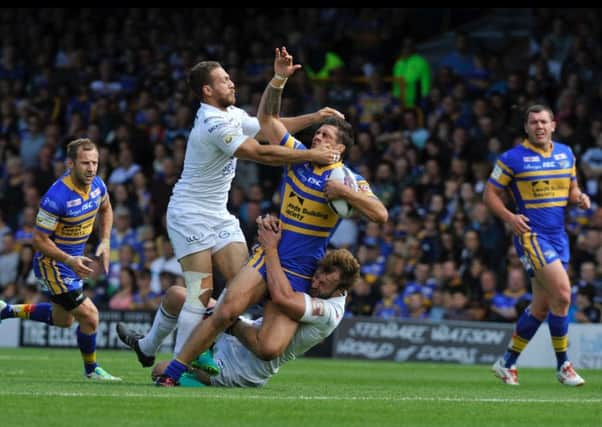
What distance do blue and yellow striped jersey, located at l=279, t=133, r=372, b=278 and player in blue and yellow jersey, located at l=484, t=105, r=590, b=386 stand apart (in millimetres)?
2821

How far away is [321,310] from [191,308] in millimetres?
1140

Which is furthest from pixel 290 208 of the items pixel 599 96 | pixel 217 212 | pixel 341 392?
pixel 599 96

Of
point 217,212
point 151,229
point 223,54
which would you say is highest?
point 223,54

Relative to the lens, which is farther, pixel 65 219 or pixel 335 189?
pixel 65 219

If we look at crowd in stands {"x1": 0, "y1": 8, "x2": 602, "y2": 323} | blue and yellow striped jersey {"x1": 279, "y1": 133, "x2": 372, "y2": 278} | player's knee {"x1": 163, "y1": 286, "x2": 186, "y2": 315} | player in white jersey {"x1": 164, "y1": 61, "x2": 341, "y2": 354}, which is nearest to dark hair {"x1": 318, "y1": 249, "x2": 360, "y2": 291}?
blue and yellow striped jersey {"x1": 279, "y1": 133, "x2": 372, "y2": 278}

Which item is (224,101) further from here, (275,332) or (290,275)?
(275,332)

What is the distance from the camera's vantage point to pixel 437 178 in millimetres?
21500

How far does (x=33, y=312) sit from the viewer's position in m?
13.0

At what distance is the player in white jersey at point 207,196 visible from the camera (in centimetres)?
1059

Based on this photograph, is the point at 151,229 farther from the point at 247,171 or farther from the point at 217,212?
the point at 217,212

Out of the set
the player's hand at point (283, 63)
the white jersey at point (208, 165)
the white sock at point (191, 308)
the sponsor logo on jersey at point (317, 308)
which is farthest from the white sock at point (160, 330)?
the player's hand at point (283, 63)

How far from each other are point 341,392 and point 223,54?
1726 centimetres

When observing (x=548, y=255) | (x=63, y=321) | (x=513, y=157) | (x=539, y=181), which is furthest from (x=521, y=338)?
(x=63, y=321)

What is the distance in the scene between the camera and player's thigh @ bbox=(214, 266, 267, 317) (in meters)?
9.94
